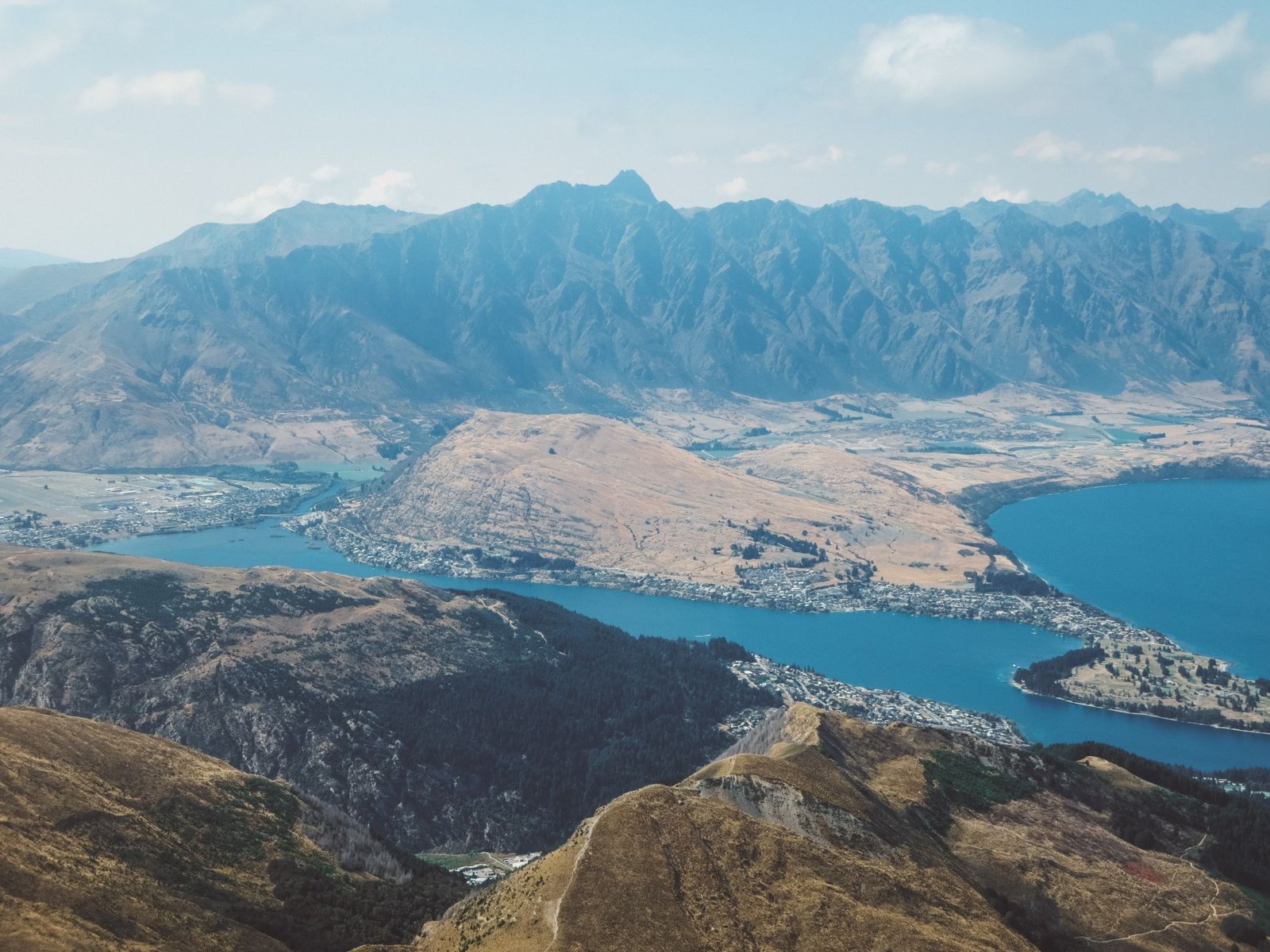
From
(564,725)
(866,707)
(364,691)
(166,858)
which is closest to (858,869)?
(166,858)

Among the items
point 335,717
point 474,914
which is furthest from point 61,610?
point 474,914

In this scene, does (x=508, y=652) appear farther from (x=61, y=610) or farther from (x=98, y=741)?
(x=98, y=741)

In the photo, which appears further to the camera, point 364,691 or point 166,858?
point 364,691

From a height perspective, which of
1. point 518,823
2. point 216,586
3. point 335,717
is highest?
point 216,586

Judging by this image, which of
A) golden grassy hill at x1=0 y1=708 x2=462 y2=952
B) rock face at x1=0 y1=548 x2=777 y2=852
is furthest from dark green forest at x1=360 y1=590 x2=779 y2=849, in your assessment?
golden grassy hill at x1=0 y1=708 x2=462 y2=952

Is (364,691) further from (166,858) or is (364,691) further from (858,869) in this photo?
(858,869)

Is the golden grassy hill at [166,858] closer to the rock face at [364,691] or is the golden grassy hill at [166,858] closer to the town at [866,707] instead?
the rock face at [364,691]
